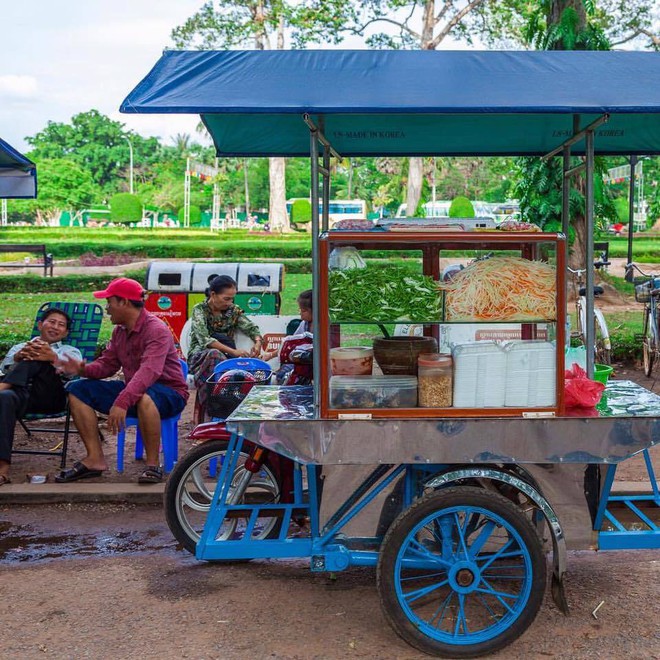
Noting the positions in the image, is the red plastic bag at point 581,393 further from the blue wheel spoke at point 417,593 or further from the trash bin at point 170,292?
the trash bin at point 170,292

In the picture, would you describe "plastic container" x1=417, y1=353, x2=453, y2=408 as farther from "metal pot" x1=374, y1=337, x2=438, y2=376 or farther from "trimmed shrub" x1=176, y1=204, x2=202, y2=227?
"trimmed shrub" x1=176, y1=204, x2=202, y2=227

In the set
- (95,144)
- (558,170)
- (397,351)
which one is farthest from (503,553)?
(95,144)

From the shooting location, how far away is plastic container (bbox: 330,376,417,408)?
3734 mm

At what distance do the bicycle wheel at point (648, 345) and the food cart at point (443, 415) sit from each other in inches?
218

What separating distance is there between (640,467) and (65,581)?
4.09 m

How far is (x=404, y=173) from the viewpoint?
145 feet

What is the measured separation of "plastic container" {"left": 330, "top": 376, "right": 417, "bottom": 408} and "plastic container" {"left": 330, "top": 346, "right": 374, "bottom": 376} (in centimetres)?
5

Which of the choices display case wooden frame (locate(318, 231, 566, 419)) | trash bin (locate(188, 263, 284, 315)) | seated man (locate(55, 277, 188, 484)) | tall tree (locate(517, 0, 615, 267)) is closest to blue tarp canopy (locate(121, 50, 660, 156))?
display case wooden frame (locate(318, 231, 566, 419))

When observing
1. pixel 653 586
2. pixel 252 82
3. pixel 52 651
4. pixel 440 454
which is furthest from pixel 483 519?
pixel 252 82

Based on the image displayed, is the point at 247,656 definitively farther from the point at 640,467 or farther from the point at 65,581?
the point at 640,467

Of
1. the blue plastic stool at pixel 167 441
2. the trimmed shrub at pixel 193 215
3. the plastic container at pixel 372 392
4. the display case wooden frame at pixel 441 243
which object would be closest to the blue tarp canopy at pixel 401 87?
the display case wooden frame at pixel 441 243

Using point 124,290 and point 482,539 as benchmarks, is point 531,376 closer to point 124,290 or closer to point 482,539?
point 482,539

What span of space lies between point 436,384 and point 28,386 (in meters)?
3.46

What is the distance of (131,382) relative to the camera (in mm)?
5605
